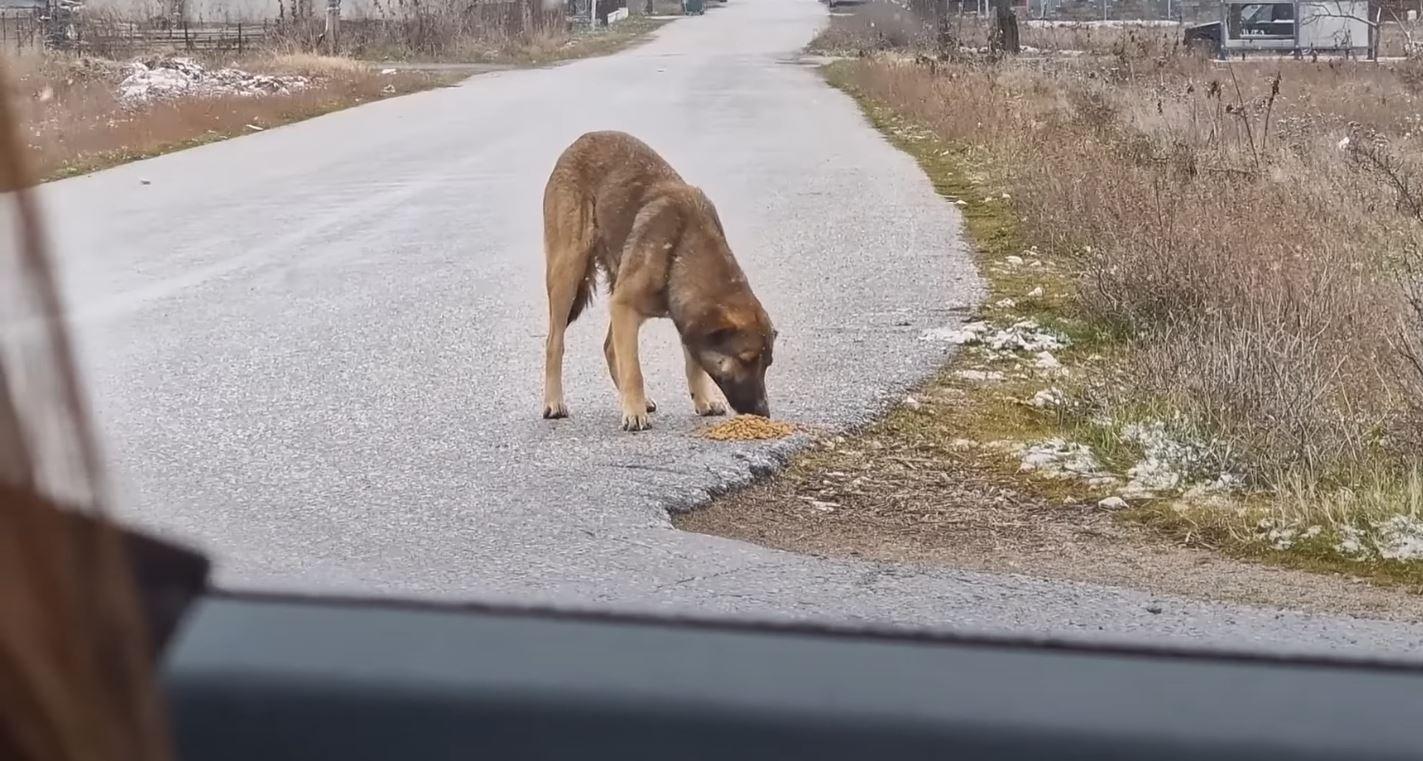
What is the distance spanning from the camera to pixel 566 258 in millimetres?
7711

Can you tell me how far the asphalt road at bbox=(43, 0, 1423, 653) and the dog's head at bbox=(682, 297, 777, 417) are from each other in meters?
0.27

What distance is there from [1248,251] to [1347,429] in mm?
3292

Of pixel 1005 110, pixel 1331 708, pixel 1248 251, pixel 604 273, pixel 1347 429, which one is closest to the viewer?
pixel 1331 708

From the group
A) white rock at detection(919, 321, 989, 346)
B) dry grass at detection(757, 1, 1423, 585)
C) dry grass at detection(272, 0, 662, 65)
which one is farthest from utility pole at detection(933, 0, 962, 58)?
white rock at detection(919, 321, 989, 346)

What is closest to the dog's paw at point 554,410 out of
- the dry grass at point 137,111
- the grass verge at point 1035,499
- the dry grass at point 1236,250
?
the grass verge at point 1035,499

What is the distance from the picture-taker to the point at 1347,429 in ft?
21.3

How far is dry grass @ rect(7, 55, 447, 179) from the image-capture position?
755 inches

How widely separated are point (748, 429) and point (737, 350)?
0.33 m

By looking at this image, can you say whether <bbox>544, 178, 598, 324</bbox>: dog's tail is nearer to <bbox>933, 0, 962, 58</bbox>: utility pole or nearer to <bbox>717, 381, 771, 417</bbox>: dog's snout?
<bbox>717, 381, 771, 417</bbox>: dog's snout

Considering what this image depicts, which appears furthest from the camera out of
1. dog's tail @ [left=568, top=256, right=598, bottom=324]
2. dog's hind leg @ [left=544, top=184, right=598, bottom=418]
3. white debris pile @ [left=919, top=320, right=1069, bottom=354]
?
white debris pile @ [left=919, top=320, right=1069, bottom=354]

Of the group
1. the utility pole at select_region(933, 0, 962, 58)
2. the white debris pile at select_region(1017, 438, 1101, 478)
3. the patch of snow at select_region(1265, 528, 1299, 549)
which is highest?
the utility pole at select_region(933, 0, 962, 58)

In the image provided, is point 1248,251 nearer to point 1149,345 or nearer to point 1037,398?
point 1149,345

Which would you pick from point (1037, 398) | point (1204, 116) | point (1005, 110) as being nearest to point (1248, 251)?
point (1037, 398)

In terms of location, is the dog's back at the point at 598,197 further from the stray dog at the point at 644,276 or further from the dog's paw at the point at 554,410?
the dog's paw at the point at 554,410
